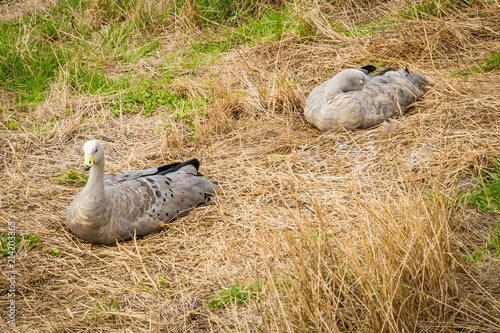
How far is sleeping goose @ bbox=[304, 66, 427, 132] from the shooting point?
6.42 m

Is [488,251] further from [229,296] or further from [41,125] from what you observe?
[41,125]

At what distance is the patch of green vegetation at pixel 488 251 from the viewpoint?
14.0ft

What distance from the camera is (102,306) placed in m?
4.45

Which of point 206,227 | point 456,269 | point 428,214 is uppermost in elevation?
point 428,214

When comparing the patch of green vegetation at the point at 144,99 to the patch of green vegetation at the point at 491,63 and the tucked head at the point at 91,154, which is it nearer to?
the tucked head at the point at 91,154

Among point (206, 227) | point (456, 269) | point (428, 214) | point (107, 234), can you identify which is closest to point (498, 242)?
point (456, 269)

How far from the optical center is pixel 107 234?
514 cm

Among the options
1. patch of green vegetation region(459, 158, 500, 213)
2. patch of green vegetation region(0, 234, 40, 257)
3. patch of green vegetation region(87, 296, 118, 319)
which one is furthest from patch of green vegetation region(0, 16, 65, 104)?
patch of green vegetation region(459, 158, 500, 213)

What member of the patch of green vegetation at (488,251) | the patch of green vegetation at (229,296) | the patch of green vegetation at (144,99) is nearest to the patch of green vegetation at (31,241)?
the patch of green vegetation at (229,296)

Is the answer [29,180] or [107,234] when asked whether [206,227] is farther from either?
[29,180]

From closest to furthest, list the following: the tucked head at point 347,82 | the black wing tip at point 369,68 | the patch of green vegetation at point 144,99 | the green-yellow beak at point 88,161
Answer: the green-yellow beak at point 88,161 → the tucked head at point 347,82 → the black wing tip at point 369,68 → the patch of green vegetation at point 144,99

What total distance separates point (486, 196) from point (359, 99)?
2050 millimetres

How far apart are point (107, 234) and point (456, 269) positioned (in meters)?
2.47

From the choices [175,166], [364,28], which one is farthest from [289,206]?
[364,28]
